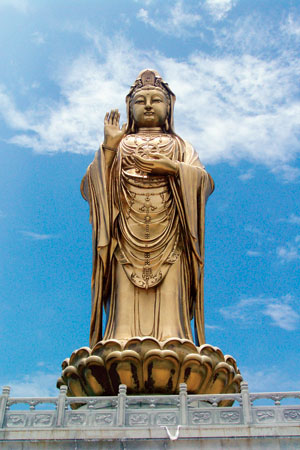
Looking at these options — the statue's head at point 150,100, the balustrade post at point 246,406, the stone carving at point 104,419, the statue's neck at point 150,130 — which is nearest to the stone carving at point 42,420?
the stone carving at point 104,419

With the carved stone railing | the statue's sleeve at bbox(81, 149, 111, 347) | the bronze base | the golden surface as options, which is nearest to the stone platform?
the carved stone railing

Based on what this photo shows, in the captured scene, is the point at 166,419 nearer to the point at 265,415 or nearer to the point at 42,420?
the point at 265,415

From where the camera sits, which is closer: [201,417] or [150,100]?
[201,417]

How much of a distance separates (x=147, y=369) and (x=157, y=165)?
3.31 metres

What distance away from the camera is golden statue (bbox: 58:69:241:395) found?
314 inches

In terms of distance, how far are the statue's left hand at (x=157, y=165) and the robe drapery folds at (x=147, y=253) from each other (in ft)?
0.42

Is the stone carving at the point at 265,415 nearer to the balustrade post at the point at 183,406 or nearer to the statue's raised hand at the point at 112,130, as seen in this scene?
the balustrade post at the point at 183,406

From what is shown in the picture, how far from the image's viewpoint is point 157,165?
9.61m

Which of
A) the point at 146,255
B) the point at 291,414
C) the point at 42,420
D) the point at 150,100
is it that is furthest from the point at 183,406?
the point at 150,100

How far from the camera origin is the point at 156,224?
9.49 m

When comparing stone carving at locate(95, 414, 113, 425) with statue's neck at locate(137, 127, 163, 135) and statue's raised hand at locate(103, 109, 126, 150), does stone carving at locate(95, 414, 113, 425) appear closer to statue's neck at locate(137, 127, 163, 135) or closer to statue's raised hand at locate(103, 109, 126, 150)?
statue's raised hand at locate(103, 109, 126, 150)

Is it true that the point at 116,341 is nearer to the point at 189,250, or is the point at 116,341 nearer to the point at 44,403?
the point at 44,403

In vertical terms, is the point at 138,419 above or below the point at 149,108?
below

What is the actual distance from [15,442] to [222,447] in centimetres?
200
